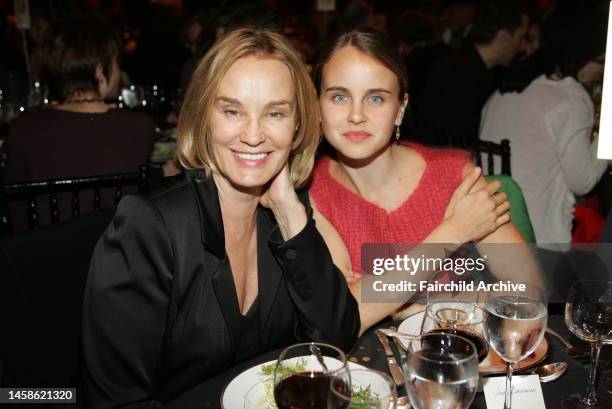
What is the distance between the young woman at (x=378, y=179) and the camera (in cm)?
201

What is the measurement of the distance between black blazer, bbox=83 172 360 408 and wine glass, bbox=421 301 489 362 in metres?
0.37

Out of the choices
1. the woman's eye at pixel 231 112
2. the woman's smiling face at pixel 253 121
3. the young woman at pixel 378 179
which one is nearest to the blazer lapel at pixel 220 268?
the woman's smiling face at pixel 253 121

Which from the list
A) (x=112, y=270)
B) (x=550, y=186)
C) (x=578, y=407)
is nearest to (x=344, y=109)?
(x=112, y=270)

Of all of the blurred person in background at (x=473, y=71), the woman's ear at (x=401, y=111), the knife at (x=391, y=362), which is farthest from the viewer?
the blurred person in background at (x=473, y=71)

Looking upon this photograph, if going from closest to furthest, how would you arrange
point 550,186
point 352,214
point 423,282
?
point 423,282
point 352,214
point 550,186

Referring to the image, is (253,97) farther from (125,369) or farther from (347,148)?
(125,369)

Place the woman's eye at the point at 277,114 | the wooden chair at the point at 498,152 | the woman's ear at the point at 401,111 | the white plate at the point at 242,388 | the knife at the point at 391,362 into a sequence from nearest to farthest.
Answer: the white plate at the point at 242,388, the knife at the point at 391,362, the woman's eye at the point at 277,114, the woman's ear at the point at 401,111, the wooden chair at the point at 498,152

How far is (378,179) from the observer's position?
2.28 metres

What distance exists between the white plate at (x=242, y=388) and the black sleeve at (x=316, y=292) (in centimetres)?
34

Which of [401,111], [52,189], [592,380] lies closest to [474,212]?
[401,111]

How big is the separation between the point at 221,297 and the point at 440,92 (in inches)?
125

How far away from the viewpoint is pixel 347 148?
204cm

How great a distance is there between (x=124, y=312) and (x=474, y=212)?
114cm

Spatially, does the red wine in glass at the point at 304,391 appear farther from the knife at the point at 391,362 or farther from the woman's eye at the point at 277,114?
the woman's eye at the point at 277,114
